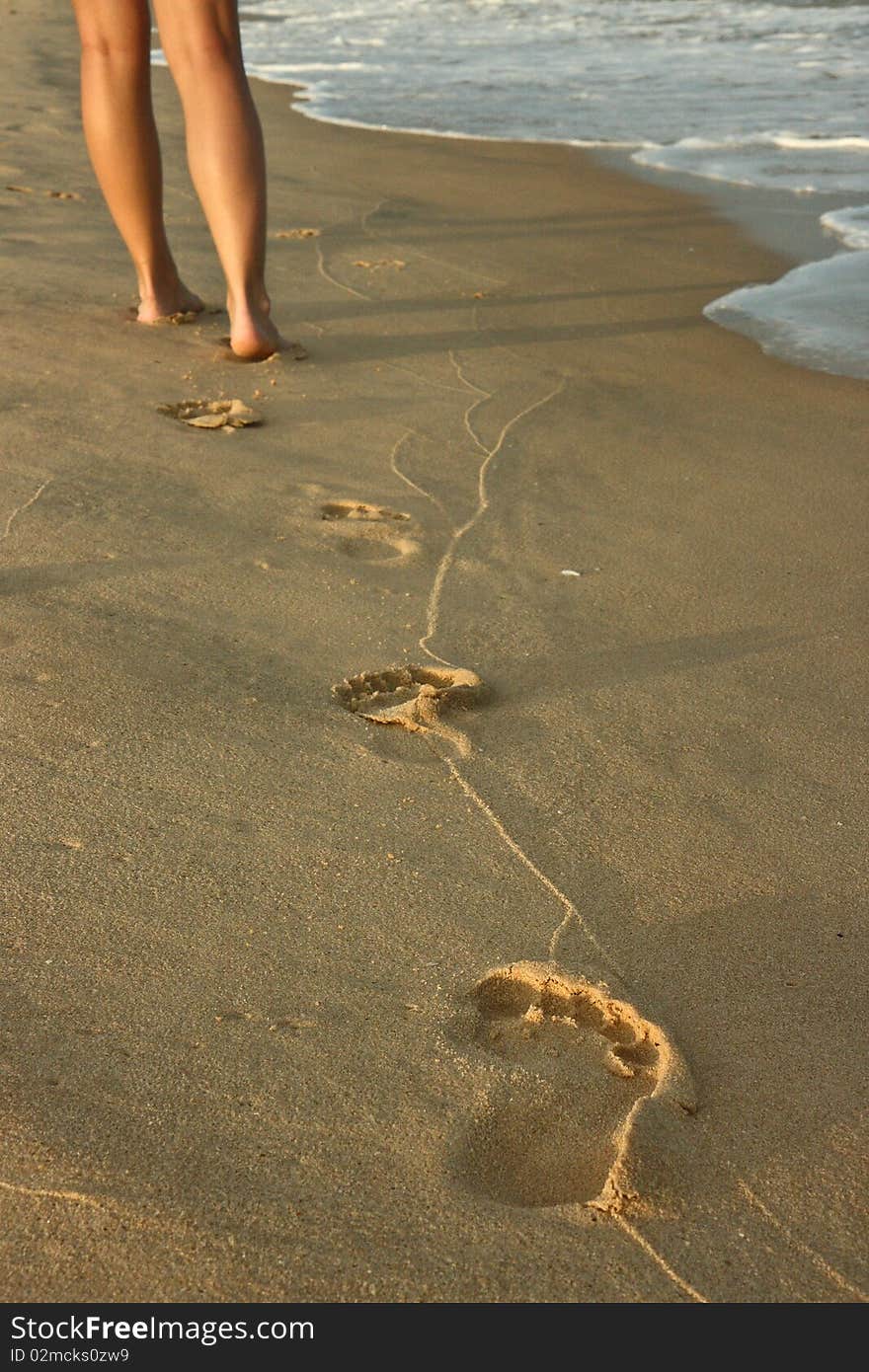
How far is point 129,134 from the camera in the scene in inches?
138

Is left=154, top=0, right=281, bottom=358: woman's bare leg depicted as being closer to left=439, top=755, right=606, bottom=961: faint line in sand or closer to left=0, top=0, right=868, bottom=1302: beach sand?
left=0, top=0, right=868, bottom=1302: beach sand

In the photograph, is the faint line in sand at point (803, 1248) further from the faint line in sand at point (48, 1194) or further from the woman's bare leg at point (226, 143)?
the woman's bare leg at point (226, 143)

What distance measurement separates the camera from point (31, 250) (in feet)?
Answer: 13.4

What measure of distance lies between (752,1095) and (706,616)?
109cm

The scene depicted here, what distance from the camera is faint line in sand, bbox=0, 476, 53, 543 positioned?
2.39m

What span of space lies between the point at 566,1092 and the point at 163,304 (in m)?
2.72

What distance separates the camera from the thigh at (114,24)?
3305 mm

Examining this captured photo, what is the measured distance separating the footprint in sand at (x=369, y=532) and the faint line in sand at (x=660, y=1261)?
1.42 m

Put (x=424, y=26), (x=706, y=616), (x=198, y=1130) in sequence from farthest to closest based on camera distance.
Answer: (x=424, y=26) < (x=706, y=616) < (x=198, y=1130)

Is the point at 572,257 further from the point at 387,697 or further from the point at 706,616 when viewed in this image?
the point at 387,697

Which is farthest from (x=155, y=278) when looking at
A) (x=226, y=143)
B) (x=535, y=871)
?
(x=535, y=871)

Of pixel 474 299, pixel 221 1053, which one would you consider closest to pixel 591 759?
pixel 221 1053

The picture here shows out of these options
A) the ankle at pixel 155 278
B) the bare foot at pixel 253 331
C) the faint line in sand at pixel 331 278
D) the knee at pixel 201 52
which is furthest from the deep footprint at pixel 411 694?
the faint line in sand at pixel 331 278

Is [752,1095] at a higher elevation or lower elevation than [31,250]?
lower
